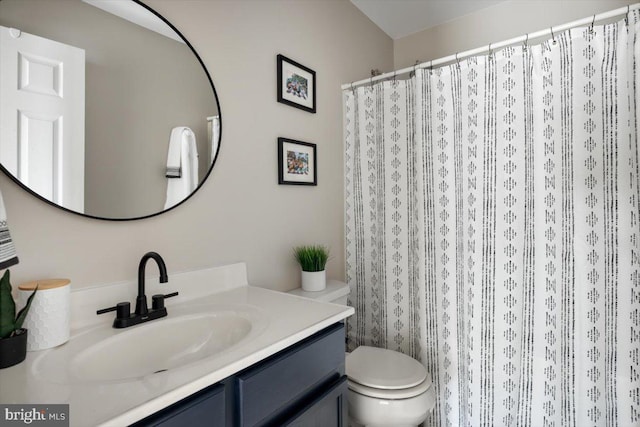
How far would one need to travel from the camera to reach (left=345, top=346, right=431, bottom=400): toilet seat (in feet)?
4.28

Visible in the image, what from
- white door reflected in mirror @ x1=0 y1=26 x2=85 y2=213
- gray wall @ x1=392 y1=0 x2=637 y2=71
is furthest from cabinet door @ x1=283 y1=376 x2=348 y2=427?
gray wall @ x1=392 y1=0 x2=637 y2=71

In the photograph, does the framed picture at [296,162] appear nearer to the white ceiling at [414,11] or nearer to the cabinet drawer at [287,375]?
the cabinet drawer at [287,375]

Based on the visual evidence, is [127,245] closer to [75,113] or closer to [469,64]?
[75,113]

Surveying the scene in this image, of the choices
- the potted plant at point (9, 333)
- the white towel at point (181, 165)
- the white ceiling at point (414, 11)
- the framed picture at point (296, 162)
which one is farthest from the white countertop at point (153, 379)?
the white ceiling at point (414, 11)

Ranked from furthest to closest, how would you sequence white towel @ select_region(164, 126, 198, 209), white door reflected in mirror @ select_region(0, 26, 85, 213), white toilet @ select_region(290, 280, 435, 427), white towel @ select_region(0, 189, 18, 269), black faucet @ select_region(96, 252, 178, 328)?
white toilet @ select_region(290, 280, 435, 427) < white towel @ select_region(164, 126, 198, 209) < black faucet @ select_region(96, 252, 178, 328) < white door reflected in mirror @ select_region(0, 26, 85, 213) < white towel @ select_region(0, 189, 18, 269)

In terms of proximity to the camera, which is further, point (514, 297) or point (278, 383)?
point (514, 297)

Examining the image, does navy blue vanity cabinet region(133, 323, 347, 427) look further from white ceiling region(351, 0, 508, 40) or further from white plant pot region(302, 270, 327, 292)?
white ceiling region(351, 0, 508, 40)

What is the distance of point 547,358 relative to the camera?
1439mm

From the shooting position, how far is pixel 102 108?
1.01 metres

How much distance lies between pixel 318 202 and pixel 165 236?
2.98 feet

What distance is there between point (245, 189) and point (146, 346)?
727mm

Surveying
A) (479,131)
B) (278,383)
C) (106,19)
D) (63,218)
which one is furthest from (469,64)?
(63,218)

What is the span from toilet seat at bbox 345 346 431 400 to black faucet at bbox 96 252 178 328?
2.70 ft

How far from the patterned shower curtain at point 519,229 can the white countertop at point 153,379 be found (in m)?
0.83
